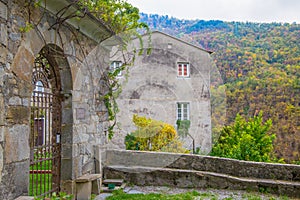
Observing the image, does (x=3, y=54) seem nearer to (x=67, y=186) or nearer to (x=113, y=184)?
(x=67, y=186)

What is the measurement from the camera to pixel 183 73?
463 cm

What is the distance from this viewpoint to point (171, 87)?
15.4 feet

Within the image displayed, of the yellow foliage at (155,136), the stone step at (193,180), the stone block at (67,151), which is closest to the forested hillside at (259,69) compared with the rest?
the yellow foliage at (155,136)

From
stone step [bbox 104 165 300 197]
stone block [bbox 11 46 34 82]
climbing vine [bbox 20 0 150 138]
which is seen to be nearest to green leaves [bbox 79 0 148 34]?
climbing vine [bbox 20 0 150 138]

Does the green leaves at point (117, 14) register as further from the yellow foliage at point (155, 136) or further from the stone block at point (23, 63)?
the yellow foliage at point (155, 136)

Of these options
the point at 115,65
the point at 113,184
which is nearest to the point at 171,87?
the point at 115,65

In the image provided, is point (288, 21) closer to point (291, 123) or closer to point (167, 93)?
point (291, 123)

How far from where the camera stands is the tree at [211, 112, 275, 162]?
6.11 meters

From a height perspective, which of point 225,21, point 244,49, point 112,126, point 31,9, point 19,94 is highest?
point 225,21

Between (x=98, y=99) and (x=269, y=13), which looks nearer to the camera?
(x=98, y=99)

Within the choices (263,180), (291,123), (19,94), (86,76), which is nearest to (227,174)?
(263,180)

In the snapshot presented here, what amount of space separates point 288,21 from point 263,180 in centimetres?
1991

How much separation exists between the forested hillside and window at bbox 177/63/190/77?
625cm

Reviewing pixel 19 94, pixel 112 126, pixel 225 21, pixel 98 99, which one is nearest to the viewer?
pixel 19 94
